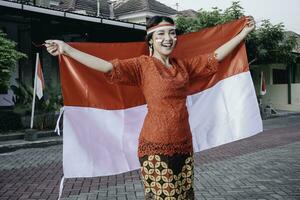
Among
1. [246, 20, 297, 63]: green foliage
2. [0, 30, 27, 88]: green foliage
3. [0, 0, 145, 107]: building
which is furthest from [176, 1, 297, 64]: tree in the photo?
[0, 30, 27, 88]: green foliage

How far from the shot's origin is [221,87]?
3.91 metres

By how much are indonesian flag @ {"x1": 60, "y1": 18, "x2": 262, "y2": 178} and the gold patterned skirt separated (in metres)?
0.67

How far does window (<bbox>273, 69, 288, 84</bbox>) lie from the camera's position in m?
29.2

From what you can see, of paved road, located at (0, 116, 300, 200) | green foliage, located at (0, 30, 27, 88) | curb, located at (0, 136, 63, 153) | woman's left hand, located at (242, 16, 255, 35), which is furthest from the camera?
green foliage, located at (0, 30, 27, 88)

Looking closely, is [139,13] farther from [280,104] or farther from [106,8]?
[280,104]

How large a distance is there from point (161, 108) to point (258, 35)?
20413 millimetres

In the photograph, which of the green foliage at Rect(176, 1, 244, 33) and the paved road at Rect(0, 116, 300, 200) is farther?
the green foliage at Rect(176, 1, 244, 33)

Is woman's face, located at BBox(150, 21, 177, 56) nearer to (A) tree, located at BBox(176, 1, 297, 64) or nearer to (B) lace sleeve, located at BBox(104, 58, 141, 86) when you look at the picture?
(B) lace sleeve, located at BBox(104, 58, 141, 86)

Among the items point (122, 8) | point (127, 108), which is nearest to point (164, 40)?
point (127, 108)

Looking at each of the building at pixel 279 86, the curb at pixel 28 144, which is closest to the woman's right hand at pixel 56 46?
the curb at pixel 28 144

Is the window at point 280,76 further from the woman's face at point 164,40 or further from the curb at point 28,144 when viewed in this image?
the woman's face at point 164,40

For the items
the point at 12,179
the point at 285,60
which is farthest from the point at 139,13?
the point at 12,179

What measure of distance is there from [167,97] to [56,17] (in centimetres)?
1365

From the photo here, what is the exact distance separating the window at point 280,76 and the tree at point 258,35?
589cm
